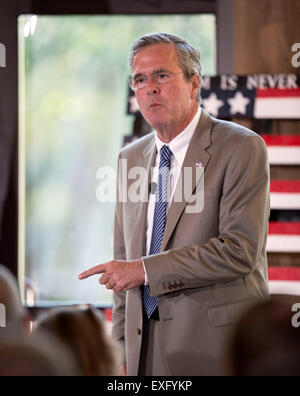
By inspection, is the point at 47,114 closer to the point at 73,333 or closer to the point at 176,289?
the point at 176,289

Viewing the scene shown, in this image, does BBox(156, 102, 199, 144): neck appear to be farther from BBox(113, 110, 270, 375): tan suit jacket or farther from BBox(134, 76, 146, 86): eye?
BBox(134, 76, 146, 86): eye

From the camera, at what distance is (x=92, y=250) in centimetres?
406

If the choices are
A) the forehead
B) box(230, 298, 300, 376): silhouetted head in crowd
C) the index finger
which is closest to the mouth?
the forehead

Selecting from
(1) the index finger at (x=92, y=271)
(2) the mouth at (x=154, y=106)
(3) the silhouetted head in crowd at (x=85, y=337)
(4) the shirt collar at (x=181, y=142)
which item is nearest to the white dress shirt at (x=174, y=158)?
(4) the shirt collar at (x=181, y=142)

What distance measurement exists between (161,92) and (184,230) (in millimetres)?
499

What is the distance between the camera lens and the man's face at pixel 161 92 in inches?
82.9

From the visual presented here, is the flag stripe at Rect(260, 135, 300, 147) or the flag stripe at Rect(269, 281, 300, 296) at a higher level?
the flag stripe at Rect(260, 135, 300, 147)

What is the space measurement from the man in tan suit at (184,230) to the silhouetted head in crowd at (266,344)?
884 millimetres

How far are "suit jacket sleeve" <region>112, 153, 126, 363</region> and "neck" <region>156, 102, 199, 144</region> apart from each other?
10.3 inches

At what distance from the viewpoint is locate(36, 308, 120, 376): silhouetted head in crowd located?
0.98 metres

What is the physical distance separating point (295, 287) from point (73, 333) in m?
2.82

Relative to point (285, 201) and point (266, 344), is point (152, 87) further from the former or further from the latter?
point (285, 201)

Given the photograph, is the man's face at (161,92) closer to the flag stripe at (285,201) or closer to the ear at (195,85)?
the ear at (195,85)

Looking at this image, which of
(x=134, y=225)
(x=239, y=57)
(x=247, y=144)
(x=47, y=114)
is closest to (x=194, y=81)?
(x=247, y=144)
